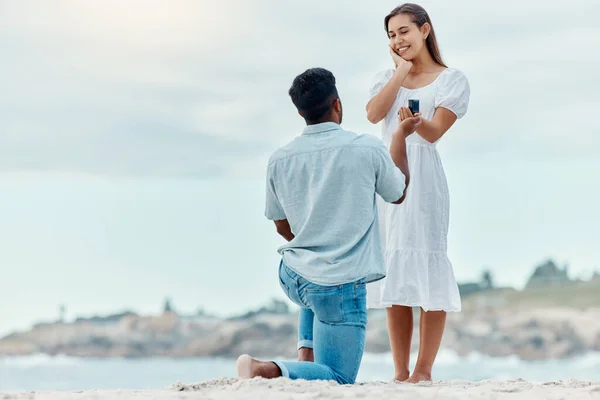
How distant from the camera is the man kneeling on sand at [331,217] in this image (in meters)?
3.71

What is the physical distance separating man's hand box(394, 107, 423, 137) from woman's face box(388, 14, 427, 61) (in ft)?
1.42

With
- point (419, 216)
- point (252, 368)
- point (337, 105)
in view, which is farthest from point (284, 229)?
point (419, 216)

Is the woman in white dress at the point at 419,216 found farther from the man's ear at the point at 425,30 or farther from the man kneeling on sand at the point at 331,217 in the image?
the man kneeling on sand at the point at 331,217

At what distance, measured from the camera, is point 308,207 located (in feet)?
12.4

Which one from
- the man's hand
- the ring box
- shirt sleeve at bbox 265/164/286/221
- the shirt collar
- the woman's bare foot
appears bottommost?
the woman's bare foot

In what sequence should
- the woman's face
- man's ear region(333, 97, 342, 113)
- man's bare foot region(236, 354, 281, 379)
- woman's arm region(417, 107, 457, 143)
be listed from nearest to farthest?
man's bare foot region(236, 354, 281, 379) → man's ear region(333, 97, 342, 113) → woman's arm region(417, 107, 457, 143) → the woman's face

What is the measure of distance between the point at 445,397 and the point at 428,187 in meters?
1.45

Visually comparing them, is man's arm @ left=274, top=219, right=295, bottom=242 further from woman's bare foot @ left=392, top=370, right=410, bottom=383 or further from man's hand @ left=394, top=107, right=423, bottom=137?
woman's bare foot @ left=392, top=370, right=410, bottom=383

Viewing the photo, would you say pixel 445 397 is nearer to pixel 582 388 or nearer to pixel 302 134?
pixel 582 388

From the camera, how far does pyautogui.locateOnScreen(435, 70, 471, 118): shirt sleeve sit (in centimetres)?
452

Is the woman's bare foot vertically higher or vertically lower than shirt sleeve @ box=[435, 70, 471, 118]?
lower

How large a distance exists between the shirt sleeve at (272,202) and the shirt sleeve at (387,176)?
47 centimetres

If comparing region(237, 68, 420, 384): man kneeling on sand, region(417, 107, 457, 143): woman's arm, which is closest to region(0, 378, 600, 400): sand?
region(237, 68, 420, 384): man kneeling on sand

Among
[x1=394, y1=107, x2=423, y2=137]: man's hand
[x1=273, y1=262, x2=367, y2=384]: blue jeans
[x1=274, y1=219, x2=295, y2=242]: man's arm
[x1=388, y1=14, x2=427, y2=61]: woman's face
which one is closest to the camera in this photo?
[x1=273, y1=262, x2=367, y2=384]: blue jeans
